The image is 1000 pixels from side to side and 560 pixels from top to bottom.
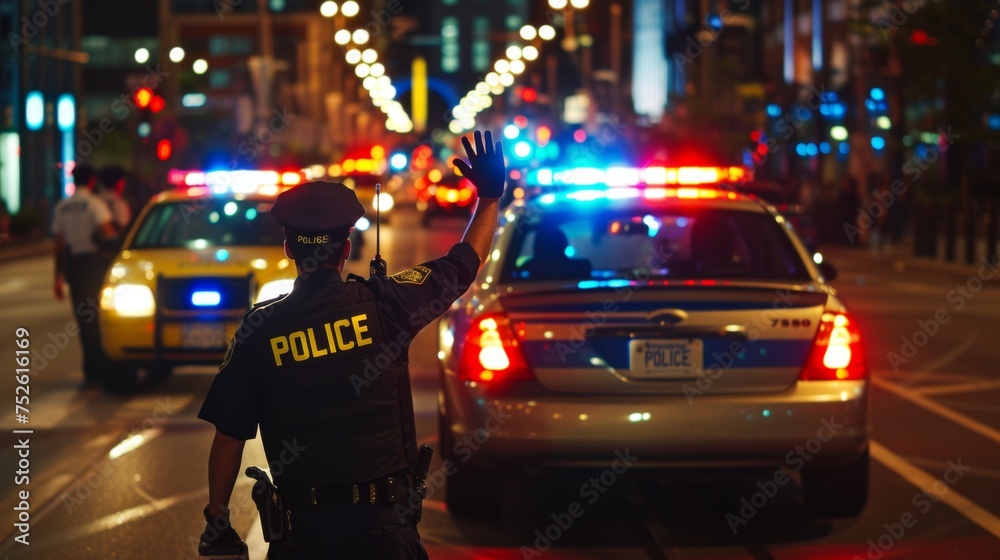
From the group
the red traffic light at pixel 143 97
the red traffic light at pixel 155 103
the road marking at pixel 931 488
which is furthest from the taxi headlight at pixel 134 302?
the red traffic light at pixel 155 103

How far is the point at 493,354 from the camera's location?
23.5 ft

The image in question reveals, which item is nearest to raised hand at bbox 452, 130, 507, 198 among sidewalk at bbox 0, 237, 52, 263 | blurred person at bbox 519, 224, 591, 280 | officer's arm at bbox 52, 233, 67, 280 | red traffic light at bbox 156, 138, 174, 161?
blurred person at bbox 519, 224, 591, 280

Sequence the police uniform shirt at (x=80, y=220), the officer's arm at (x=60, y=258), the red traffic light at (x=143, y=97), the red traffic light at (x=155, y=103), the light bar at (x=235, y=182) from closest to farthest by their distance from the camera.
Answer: the police uniform shirt at (x=80, y=220) → the officer's arm at (x=60, y=258) → the light bar at (x=235, y=182) → the red traffic light at (x=143, y=97) → the red traffic light at (x=155, y=103)

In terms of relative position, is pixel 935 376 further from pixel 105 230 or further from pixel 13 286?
pixel 13 286

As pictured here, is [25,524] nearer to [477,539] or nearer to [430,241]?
[477,539]

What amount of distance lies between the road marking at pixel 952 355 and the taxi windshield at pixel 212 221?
5.57m

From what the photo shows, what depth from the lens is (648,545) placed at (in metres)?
7.13

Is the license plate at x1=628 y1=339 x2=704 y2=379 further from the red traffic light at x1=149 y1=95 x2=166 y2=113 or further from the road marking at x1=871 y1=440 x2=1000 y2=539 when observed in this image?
the red traffic light at x1=149 y1=95 x2=166 y2=113

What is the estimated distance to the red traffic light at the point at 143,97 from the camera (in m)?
29.3

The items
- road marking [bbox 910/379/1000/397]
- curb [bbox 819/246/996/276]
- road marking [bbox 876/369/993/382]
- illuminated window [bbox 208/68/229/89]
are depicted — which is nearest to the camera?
road marking [bbox 910/379/1000/397]

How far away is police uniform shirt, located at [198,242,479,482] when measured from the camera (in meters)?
3.97

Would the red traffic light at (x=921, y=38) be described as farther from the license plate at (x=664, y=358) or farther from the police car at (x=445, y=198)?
the license plate at (x=664, y=358)

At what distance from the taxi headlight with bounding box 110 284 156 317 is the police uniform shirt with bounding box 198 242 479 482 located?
8261 millimetres

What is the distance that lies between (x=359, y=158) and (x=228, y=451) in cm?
6999
